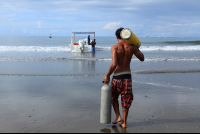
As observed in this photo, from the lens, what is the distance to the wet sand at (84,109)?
3627mm

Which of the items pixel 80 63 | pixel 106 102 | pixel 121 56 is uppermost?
pixel 121 56

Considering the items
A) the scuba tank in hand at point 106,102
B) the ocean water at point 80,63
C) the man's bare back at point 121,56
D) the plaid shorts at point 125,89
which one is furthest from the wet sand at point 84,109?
the ocean water at point 80,63

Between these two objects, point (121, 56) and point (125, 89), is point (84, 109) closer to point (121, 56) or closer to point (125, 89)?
point (125, 89)

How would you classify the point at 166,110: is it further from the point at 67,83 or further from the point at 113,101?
the point at 67,83

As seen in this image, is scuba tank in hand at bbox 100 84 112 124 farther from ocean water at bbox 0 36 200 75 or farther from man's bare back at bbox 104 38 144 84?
ocean water at bbox 0 36 200 75

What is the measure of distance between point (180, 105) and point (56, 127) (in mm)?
2941

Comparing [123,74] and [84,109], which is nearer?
[123,74]

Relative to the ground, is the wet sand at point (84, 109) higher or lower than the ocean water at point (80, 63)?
lower

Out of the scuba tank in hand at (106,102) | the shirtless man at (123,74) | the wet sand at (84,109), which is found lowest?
the wet sand at (84,109)

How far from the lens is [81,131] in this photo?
3.43 meters

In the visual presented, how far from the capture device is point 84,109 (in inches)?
181

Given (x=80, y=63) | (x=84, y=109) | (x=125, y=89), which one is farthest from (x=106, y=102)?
(x=80, y=63)

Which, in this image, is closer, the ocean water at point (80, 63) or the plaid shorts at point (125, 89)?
the plaid shorts at point (125, 89)

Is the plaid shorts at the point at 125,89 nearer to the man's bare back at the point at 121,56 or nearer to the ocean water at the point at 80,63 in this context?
the man's bare back at the point at 121,56
